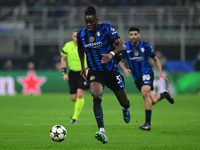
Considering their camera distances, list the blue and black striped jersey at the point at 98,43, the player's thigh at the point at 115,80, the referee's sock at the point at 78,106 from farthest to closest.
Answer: the referee's sock at the point at 78,106 → the player's thigh at the point at 115,80 → the blue and black striped jersey at the point at 98,43

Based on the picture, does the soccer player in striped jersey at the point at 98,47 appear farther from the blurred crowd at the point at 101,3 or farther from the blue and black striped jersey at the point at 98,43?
the blurred crowd at the point at 101,3

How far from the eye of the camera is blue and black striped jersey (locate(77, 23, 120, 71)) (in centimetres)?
845

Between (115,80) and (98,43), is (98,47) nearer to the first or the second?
(98,43)

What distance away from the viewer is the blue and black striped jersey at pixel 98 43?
333 inches

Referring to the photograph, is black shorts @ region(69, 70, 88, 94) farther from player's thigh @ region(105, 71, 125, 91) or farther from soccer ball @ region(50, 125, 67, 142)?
soccer ball @ region(50, 125, 67, 142)

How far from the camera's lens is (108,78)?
28.7ft

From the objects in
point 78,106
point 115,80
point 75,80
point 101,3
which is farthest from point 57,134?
point 101,3

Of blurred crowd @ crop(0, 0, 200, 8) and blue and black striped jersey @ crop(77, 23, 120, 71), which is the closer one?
blue and black striped jersey @ crop(77, 23, 120, 71)

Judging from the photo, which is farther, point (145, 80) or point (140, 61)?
point (140, 61)

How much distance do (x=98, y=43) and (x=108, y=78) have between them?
712 millimetres

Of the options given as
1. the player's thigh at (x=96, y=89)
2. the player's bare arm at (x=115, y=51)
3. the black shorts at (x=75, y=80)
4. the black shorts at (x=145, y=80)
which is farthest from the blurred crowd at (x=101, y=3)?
the player's thigh at (x=96, y=89)

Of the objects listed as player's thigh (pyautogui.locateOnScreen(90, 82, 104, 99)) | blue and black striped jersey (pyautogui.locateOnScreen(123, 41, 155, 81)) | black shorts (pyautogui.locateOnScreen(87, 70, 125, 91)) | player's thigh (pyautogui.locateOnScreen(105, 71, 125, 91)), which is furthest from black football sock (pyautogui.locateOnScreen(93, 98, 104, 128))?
blue and black striped jersey (pyautogui.locateOnScreen(123, 41, 155, 81))

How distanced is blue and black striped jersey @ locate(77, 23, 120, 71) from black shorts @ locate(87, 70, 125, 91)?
0.28ft

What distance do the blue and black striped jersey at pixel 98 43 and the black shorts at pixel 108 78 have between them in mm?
85
